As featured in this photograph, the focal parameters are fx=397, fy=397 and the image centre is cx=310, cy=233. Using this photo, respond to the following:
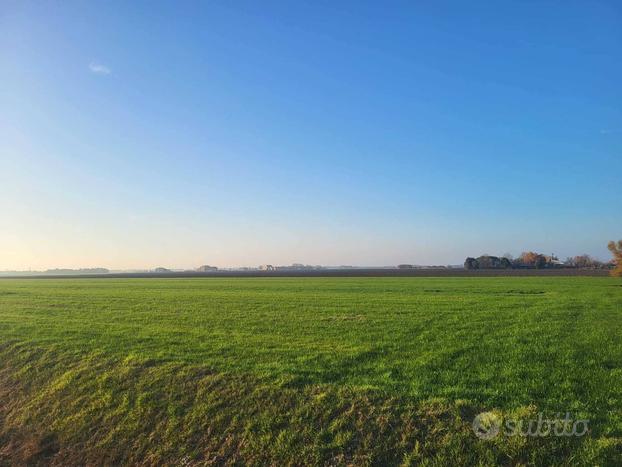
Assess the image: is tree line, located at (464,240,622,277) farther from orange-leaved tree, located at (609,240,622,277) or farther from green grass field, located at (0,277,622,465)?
green grass field, located at (0,277,622,465)

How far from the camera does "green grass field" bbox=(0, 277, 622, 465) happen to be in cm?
830

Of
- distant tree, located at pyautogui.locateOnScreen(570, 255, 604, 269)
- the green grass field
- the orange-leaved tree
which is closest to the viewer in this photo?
the green grass field

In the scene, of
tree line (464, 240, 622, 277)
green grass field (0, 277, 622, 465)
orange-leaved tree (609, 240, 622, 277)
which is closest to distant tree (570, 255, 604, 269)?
tree line (464, 240, 622, 277)

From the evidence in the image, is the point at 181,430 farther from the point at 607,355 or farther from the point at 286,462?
the point at 607,355

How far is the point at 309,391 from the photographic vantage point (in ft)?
34.6

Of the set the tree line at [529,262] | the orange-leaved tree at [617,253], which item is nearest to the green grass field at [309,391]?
the orange-leaved tree at [617,253]

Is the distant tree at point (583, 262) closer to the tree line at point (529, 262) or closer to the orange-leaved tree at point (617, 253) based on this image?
the tree line at point (529, 262)

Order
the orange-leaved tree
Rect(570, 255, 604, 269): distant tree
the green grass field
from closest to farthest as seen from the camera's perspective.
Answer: the green grass field
the orange-leaved tree
Rect(570, 255, 604, 269): distant tree

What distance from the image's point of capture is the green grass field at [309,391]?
8297 mm

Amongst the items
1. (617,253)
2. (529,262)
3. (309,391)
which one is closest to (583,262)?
(529,262)

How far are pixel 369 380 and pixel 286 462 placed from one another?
351 cm

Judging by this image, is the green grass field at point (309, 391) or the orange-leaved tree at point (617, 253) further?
the orange-leaved tree at point (617, 253)

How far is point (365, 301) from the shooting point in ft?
99.1

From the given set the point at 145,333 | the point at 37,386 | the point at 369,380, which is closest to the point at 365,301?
the point at 145,333
